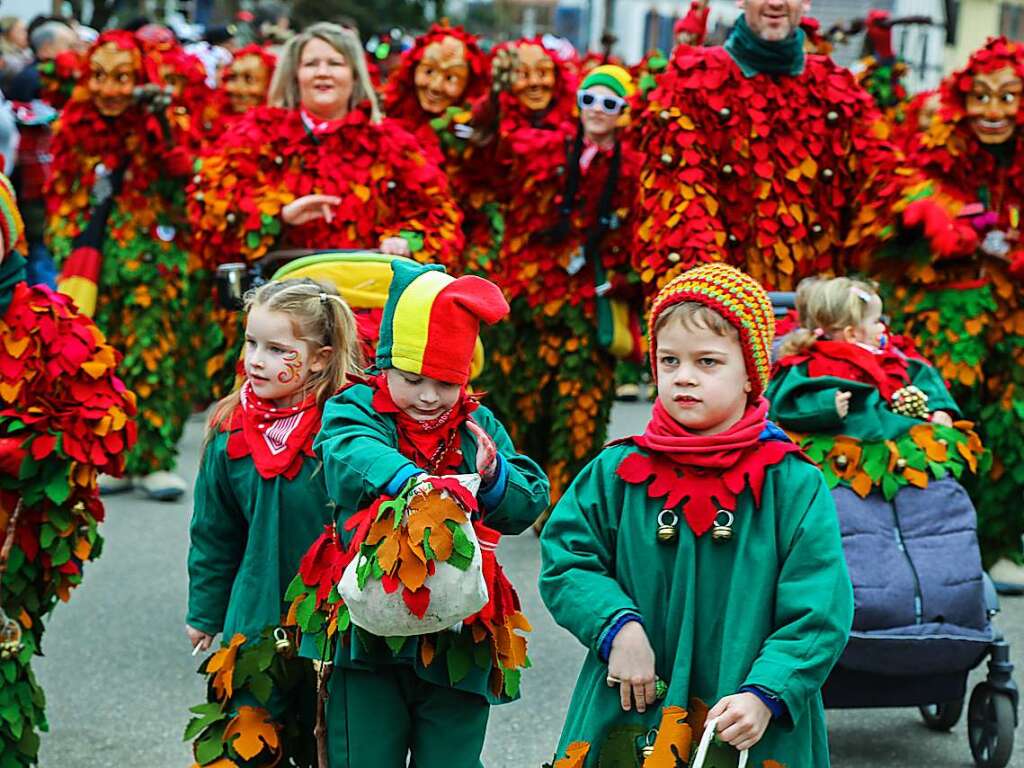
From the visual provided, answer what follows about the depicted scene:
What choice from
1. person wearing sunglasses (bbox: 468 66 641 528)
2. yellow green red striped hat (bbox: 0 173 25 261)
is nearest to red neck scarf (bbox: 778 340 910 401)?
yellow green red striped hat (bbox: 0 173 25 261)

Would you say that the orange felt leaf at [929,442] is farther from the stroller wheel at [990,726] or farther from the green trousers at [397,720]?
the green trousers at [397,720]

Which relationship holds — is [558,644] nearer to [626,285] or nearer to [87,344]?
[626,285]

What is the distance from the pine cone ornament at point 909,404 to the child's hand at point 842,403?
20 cm

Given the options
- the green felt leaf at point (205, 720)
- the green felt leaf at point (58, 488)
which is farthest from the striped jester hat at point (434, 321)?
the green felt leaf at point (58, 488)

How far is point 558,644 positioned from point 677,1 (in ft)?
167

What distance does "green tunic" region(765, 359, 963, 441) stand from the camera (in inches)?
190

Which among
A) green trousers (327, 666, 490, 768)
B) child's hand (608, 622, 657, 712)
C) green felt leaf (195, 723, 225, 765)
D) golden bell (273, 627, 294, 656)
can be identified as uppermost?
child's hand (608, 622, 657, 712)

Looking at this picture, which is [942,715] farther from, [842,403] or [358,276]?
[358,276]

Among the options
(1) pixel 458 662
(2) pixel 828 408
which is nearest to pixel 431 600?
(1) pixel 458 662

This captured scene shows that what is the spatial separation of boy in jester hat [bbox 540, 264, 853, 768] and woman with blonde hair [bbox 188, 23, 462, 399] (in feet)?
8.19

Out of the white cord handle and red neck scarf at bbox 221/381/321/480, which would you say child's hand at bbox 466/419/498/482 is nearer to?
red neck scarf at bbox 221/381/321/480

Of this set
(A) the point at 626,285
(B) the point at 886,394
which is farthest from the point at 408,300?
(A) the point at 626,285

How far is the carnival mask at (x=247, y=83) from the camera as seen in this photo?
9.70 metres

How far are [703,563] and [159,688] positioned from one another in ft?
10.1
